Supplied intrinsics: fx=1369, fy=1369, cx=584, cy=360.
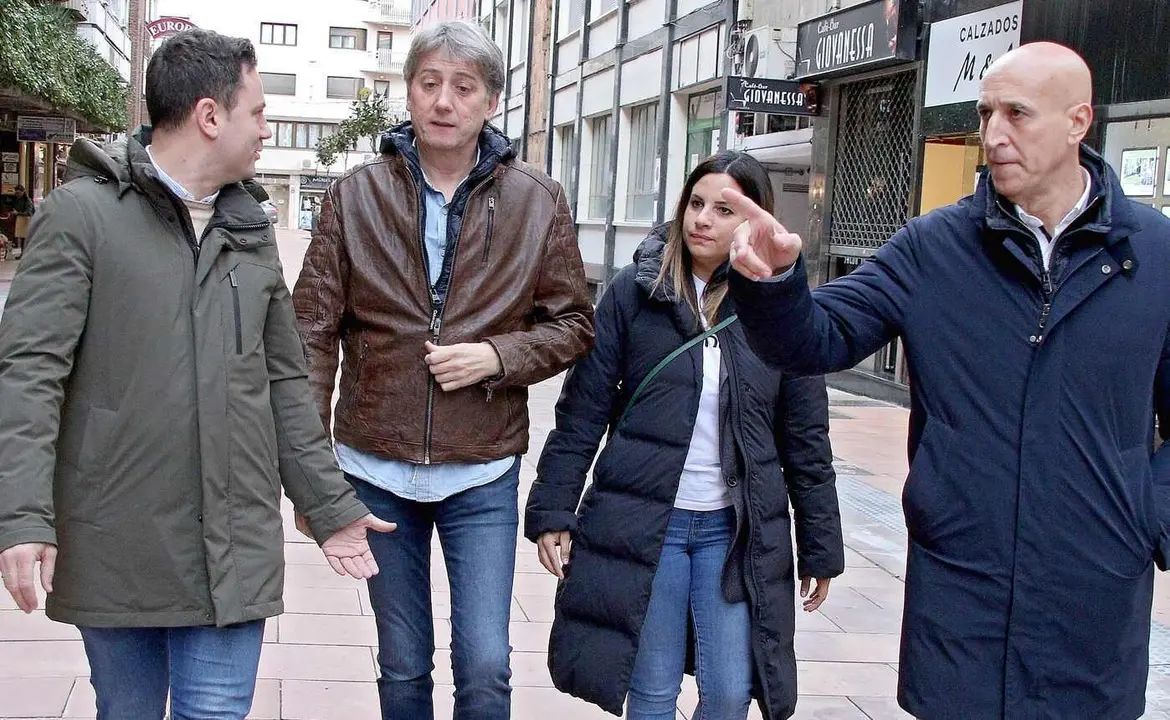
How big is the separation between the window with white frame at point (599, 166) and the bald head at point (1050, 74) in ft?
69.1

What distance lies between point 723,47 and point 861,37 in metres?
4.62

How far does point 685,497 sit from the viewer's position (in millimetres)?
3348

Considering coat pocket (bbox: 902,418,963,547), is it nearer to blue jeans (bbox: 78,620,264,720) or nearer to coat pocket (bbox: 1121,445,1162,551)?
coat pocket (bbox: 1121,445,1162,551)

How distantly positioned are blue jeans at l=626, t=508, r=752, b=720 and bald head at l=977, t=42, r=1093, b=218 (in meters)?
1.11

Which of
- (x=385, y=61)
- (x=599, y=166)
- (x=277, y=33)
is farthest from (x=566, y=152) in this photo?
(x=277, y=33)

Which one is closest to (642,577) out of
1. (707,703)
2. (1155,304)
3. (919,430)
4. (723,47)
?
(707,703)

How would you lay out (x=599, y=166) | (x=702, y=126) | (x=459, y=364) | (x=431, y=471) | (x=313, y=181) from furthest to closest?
1. (x=313, y=181)
2. (x=599, y=166)
3. (x=702, y=126)
4. (x=431, y=471)
5. (x=459, y=364)

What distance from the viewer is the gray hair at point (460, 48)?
334cm

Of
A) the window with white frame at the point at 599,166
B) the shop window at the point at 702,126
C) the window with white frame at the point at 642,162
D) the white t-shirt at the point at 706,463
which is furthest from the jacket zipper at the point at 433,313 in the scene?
the window with white frame at the point at 599,166

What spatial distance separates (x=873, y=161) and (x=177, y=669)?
11.8m

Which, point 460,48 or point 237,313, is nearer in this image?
point 237,313

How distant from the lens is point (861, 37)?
42.8 ft

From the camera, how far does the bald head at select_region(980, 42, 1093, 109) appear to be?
8.53ft

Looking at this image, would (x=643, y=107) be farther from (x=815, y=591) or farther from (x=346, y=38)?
(x=346, y=38)
